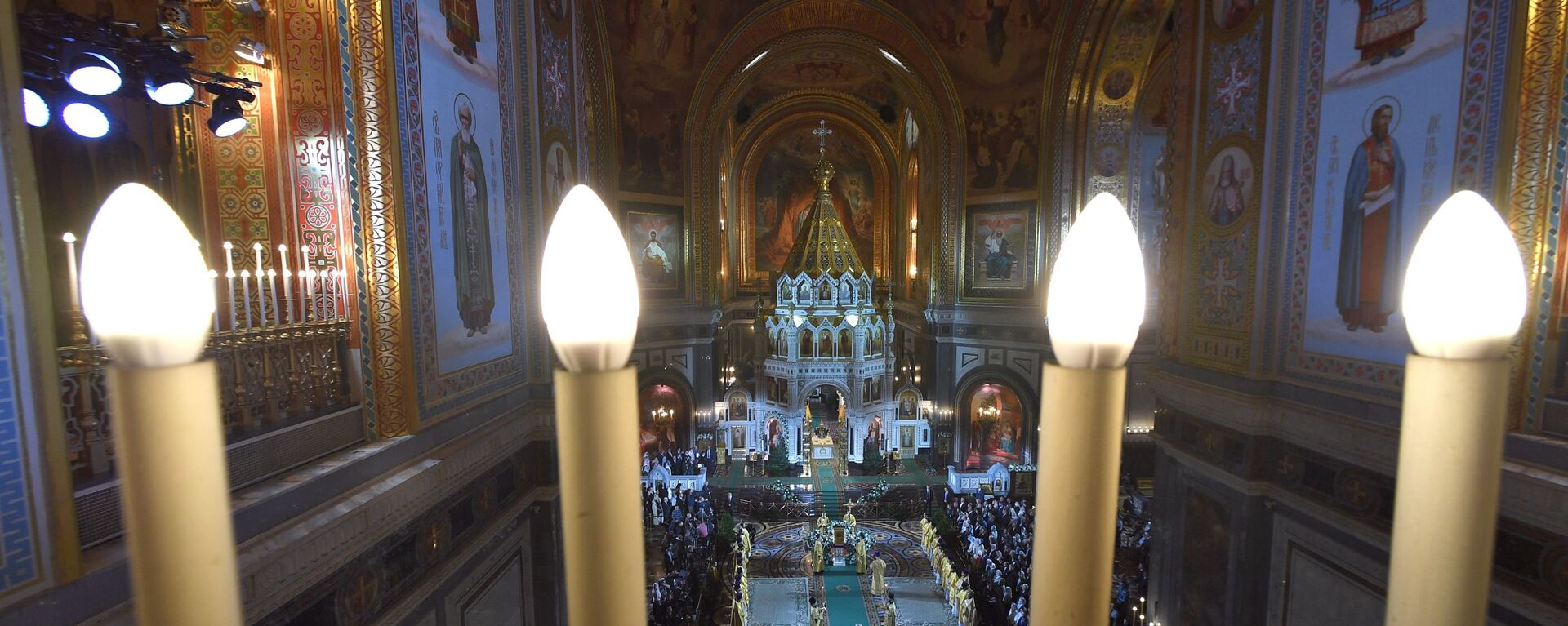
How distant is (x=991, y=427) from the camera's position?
649 inches

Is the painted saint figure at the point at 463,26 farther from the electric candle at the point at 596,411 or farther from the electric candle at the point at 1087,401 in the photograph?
the electric candle at the point at 1087,401

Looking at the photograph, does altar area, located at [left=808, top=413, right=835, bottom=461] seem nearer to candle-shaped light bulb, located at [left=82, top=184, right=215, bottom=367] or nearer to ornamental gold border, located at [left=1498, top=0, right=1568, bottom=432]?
ornamental gold border, located at [left=1498, top=0, right=1568, bottom=432]

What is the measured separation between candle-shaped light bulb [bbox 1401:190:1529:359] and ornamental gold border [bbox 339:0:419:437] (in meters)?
4.94

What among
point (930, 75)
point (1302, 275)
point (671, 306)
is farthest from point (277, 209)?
point (930, 75)

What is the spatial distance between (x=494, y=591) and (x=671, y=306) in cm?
1080

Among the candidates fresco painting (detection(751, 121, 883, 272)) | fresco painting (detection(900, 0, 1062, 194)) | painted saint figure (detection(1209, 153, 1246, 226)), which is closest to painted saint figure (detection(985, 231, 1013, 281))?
fresco painting (detection(900, 0, 1062, 194))

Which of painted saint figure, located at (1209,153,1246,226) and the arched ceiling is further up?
the arched ceiling

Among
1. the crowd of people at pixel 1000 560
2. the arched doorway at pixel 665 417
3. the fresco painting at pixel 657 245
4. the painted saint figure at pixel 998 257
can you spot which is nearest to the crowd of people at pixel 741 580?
the crowd of people at pixel 1000 560

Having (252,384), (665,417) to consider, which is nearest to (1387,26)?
(252,384)

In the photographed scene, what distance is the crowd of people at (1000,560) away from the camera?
9836 millimetres

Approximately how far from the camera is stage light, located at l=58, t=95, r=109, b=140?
12.8 feet

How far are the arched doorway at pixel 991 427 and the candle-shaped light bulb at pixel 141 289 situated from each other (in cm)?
1654

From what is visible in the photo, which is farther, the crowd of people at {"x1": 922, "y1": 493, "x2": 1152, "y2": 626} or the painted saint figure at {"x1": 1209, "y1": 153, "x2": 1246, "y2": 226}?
the crowd of people at {"x1": 922, "y1": 493, "x2": 1152, "y2": 626}

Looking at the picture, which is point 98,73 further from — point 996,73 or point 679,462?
point 996,73
